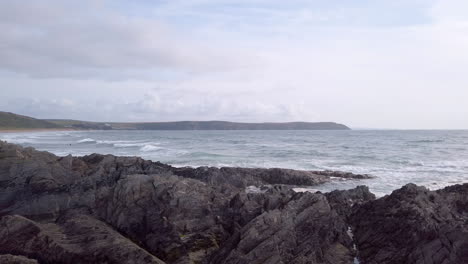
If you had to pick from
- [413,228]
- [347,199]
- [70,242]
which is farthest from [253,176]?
[70,242]

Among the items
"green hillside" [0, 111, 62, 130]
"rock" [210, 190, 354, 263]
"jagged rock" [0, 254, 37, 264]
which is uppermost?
"green hillside" [0, 111, 62, 130]

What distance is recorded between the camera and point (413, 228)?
9.62 meters

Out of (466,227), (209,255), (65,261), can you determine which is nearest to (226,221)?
(209,255)

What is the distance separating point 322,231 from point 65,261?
6.12 meters

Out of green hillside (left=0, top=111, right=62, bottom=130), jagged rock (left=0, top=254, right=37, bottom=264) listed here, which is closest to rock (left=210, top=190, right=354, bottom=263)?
jagged rock (left=0, top=254, right=37, bottom=264)

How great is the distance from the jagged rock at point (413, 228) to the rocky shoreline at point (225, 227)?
0.08ft

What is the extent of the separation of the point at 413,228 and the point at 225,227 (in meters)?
4.66

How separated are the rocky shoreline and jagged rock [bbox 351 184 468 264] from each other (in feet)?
0.08

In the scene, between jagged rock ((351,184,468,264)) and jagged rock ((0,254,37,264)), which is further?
jagged rock ((0,254,37,264))

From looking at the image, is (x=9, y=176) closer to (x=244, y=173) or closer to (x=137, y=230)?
(x=137, y=230)

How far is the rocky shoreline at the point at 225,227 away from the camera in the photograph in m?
9.21

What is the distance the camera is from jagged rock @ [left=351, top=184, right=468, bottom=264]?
8.76m

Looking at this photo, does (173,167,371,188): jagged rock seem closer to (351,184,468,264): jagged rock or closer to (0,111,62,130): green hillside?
(351,184,468,264): jagged rock

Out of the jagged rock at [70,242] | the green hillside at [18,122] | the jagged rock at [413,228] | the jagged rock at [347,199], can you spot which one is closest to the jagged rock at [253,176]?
the jagged rock at [347,199]
